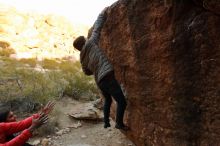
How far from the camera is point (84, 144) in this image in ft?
27.3

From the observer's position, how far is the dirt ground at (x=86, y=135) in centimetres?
857

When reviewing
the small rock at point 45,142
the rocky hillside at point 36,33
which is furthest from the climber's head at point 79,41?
the rocky hillside at point 36,33

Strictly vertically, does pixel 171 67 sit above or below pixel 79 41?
below

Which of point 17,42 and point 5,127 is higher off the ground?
point 17,42

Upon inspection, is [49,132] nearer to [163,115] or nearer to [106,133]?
[106,133]

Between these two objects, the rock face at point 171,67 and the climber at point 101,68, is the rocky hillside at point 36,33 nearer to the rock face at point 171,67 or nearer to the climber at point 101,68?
the climber at point 101,68

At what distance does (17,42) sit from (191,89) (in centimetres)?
2411

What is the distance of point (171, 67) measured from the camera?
534 centimetres

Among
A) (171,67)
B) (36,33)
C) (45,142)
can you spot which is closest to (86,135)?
(45,142)

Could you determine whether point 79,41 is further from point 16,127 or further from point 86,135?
point 86,135

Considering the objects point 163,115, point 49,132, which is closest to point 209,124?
point 163,115

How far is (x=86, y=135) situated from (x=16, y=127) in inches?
170

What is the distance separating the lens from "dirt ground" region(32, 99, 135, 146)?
857 cm

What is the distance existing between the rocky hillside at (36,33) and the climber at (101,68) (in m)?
17.9
